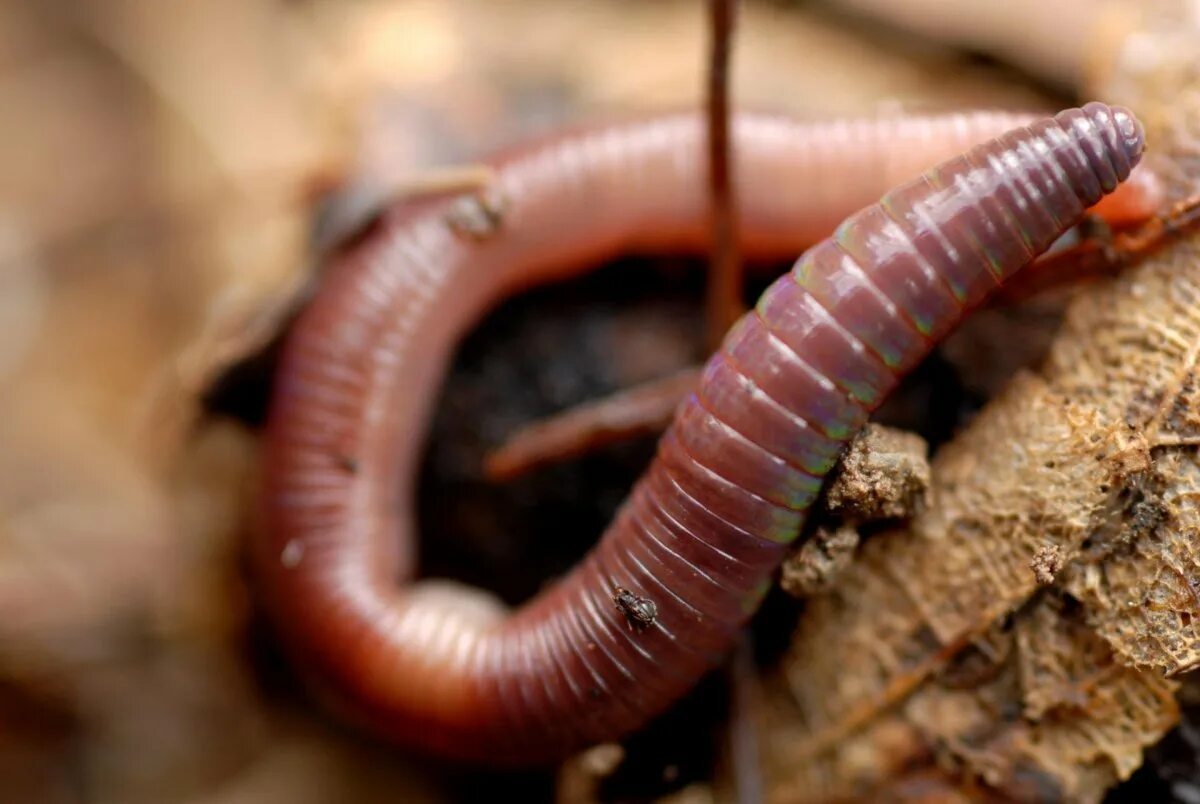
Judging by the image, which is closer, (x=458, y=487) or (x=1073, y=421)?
(x=1073, y=421)

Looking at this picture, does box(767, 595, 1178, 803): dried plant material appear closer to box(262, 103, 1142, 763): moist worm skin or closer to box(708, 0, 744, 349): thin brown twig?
box(262, 103, 1142, 763): moist worm skin

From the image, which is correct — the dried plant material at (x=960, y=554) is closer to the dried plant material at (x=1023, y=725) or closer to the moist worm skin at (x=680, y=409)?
the dried plant material at (x=1023, y=725)

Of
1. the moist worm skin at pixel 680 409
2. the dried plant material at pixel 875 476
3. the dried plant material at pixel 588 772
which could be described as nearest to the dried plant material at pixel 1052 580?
the dried plant material at pixel 875 476

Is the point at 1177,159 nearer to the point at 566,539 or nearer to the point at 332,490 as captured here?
the point at 566,539

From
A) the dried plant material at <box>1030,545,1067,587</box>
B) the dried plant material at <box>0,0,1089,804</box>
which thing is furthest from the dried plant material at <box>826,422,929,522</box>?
the dried plant material at <box>0,0,1089,804</box>

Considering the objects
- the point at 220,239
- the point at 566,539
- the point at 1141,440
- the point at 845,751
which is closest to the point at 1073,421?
the point at 1141,440

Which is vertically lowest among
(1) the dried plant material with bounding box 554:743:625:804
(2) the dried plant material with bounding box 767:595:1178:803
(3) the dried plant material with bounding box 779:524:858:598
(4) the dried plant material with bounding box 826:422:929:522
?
(1) the dried plant material with bounding box 554:743:625:804

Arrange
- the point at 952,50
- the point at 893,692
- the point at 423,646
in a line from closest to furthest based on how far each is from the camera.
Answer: the point at 893,692 < the point at 423,646 < the point at 952,50
